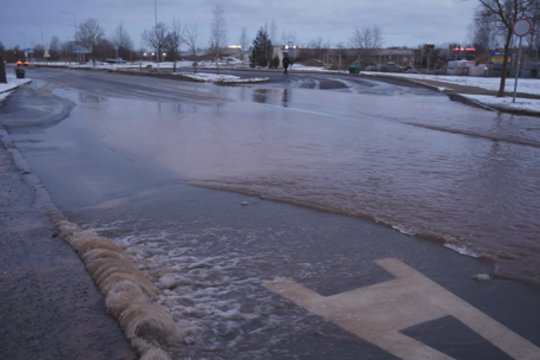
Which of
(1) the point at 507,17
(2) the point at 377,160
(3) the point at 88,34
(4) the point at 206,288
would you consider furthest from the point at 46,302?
(3) the point at 88,34

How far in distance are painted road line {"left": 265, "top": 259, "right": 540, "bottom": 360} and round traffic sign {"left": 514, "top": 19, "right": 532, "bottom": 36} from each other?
16603mm

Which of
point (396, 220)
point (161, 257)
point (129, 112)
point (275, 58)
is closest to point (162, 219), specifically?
point (161, 257)

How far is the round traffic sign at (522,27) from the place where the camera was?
689 inches

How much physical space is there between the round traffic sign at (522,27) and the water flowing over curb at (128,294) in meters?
17.6

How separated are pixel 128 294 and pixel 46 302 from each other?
61cm

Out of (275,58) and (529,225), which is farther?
(275,58)

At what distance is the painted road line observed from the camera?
3188 mm

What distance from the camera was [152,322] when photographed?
327 cm

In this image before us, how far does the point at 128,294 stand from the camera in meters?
3.63

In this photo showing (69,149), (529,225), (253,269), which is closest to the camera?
(253,269)

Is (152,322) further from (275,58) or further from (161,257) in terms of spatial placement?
(275,58)

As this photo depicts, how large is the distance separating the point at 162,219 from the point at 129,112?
457 inches

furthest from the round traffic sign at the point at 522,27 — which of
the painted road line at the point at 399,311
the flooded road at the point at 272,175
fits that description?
the painted road line at the point at 399,311

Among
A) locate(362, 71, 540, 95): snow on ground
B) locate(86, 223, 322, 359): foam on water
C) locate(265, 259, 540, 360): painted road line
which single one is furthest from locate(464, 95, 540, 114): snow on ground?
locate(86, 223, 322, 359): foam on water
